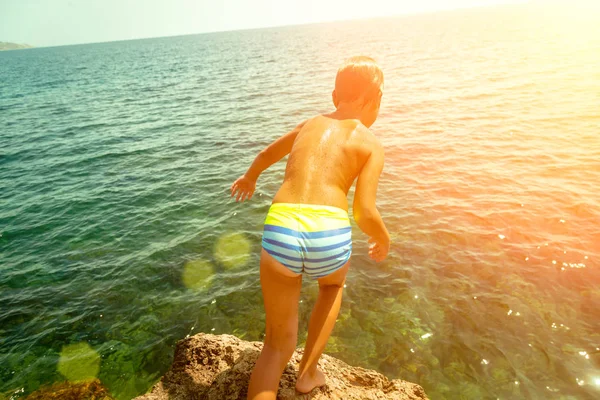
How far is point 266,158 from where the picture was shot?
326 cm

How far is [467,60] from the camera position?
33.0 metres

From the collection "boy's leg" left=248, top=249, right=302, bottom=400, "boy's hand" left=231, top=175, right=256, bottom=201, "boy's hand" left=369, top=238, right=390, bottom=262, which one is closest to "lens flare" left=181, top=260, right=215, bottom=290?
"boy's hand" left=231, top=175, right=256, bottom=201

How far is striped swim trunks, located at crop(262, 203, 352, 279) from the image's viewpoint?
240 centimetres

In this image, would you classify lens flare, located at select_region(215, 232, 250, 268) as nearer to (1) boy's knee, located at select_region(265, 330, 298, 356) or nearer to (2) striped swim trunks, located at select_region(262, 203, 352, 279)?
(1) boy's knee, located at select_region(265, 330, 298, 356)

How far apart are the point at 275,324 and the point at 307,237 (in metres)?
0.74

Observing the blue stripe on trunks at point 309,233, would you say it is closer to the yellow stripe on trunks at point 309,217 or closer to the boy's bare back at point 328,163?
the yellow stripe on trunks at point 309,217

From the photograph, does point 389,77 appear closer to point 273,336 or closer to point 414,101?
point 414,101

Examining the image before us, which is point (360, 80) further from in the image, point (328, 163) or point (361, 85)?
point (328, 163)

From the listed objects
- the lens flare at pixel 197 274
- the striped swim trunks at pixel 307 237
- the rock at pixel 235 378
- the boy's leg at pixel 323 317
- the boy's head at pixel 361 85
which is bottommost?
the lens flare at pixel 197 274

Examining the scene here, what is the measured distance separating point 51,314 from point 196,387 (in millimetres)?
4363

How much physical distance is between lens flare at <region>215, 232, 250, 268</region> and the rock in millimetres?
3157

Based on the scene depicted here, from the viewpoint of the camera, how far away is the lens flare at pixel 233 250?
7.22 meters

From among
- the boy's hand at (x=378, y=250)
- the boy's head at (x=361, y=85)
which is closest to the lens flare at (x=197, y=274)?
the boy's hand at (x=378, y=250)

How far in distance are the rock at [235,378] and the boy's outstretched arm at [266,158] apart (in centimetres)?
173
